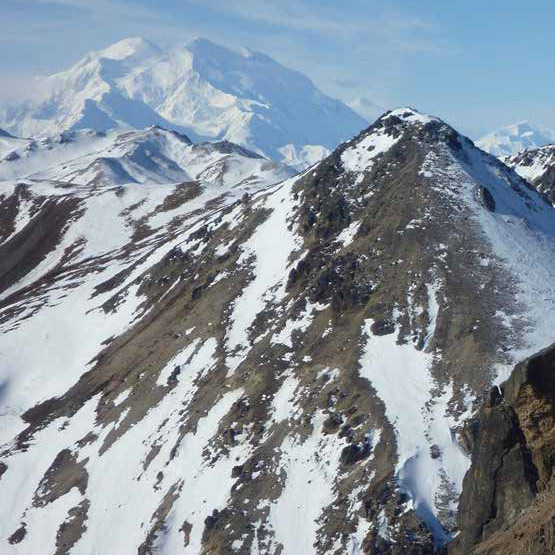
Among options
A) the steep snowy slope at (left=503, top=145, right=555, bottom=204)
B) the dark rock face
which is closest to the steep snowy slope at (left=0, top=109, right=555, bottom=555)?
the dark rock face

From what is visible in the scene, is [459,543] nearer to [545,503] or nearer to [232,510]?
[545,503]

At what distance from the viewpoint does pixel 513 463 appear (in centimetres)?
2508

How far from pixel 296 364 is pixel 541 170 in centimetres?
14452

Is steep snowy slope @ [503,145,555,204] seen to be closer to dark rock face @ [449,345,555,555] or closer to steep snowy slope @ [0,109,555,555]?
steep snowy slope @ [0,109,555,555]

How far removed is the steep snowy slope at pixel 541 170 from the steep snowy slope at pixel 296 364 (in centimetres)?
8870

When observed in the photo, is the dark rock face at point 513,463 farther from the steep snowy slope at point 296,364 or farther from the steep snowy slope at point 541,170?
the steep snowy slope at point 541,170

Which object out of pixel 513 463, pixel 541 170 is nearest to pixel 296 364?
pixel 513 463

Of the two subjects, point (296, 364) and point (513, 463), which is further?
point (296, 364)

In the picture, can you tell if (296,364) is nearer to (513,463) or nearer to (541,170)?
(513,463)

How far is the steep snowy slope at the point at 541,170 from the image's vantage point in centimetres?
16950

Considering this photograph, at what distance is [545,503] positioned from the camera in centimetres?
2259

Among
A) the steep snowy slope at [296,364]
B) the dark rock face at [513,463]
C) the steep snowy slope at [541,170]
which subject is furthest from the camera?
the steep snowy slope at [541,170]

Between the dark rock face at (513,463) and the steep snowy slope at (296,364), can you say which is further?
the steep snowy slope at (296,364)

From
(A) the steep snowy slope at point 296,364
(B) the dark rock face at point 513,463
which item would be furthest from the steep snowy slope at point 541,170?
(B) the dark rock face at point 513,463
